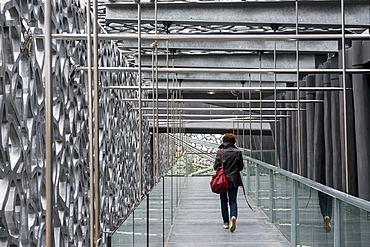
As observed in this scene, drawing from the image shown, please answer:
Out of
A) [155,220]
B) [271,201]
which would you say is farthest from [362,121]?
[155,220]

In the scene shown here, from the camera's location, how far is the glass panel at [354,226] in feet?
11.5

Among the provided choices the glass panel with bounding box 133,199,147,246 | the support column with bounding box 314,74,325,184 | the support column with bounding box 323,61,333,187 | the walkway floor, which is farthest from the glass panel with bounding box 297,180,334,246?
the support column with bounding box 314,74,325,184

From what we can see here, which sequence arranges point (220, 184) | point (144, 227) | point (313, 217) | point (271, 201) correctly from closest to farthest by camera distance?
point (144, 227) → point (313, 217) → point (220, 184) → point (271, 201)

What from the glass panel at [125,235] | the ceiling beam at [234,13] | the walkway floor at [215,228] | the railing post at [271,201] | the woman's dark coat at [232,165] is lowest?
the walkway floor at [215,228]

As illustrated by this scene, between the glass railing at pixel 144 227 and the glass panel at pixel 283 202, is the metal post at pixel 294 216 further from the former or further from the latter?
the glass railing at pixel 144 227

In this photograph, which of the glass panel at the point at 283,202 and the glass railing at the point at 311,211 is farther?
the glass panel at the point at 283,202

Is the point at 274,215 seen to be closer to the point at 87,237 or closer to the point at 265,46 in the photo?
the point at 87,237

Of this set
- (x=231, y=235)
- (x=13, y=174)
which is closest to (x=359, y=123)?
(x=231, y=235)

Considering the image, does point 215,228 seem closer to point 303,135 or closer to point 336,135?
point 336,135

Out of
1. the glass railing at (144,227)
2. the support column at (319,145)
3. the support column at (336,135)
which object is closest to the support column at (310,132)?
the support column at (319,145)

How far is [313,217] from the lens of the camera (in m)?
5.25

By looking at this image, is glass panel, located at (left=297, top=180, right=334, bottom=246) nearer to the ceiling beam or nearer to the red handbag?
the red handbag

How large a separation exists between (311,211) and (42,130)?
289cm

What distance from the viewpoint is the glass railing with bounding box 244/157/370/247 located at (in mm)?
3756
